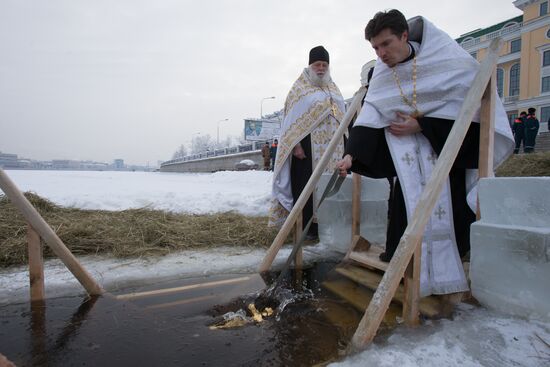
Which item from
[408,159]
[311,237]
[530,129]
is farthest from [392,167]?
[530,129]

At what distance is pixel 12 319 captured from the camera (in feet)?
7.36

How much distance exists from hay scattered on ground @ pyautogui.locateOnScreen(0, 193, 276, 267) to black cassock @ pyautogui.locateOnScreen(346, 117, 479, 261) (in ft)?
5.97

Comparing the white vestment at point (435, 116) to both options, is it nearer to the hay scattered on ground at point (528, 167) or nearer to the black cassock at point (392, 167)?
the black cassock at point (392, 167)

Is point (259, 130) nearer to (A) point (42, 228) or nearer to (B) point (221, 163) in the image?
(B) point (221, 163)

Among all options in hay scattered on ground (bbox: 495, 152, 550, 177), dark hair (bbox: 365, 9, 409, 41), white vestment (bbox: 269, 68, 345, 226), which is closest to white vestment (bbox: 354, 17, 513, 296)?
dark hair (bbox: 365, 9, 409, 41)

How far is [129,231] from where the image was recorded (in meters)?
4.29

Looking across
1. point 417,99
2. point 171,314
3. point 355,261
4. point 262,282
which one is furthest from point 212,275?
point 417,99

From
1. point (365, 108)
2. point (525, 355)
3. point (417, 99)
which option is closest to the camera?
point (525, 355)

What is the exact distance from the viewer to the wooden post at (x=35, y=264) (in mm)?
2389

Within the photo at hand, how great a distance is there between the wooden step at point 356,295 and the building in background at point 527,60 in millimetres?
35576

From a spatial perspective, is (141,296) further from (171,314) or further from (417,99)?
(417,99)

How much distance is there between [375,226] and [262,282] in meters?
1.33

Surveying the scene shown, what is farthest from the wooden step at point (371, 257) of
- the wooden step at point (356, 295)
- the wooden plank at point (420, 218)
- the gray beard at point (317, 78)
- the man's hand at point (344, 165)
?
the gray beard at point (317, 78)

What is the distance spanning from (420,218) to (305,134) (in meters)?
2.53
